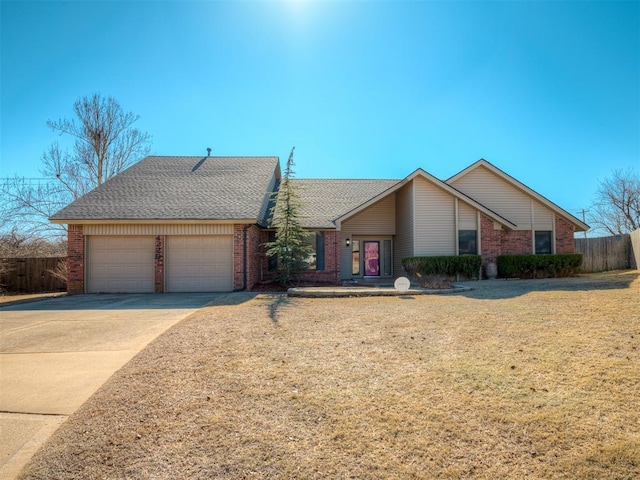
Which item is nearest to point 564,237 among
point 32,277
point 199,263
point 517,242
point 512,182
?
point 517,242

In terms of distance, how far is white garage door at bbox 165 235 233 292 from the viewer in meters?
12.5

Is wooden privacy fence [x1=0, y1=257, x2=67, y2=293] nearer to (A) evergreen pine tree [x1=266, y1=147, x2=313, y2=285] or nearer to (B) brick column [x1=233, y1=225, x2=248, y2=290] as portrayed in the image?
(B) brick column [x1=233, y1=225, x2=248, y2=290]

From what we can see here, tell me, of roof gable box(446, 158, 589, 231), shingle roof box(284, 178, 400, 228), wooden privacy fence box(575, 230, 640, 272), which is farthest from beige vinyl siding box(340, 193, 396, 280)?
wooden privacy fence box(575, 230, 640, 272)

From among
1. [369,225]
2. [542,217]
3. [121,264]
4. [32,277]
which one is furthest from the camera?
[369,225]

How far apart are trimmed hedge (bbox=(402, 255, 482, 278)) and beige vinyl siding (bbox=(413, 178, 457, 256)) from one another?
0.80 metres

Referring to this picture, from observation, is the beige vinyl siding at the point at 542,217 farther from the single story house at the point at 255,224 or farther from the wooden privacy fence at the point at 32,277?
the wooden privacy fence at the point at 32,277

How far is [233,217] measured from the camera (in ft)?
39.5

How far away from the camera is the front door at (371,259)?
16828 mm

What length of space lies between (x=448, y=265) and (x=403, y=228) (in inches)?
115

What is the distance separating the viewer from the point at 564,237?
15891 mm

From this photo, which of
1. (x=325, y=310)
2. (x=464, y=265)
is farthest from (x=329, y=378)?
(x=464, y=265)

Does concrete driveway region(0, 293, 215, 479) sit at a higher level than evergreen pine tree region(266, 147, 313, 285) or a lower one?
lower

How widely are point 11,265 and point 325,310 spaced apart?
15.8 meters

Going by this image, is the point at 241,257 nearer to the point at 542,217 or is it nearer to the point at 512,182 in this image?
the point at 512,182
